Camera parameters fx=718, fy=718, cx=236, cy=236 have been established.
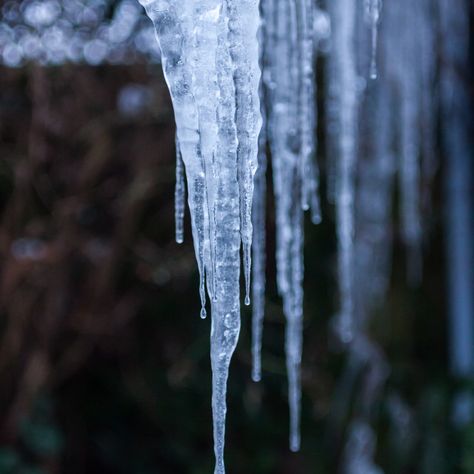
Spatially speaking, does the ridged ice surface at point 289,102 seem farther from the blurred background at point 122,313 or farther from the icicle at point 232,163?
the blurred background at point 122,313

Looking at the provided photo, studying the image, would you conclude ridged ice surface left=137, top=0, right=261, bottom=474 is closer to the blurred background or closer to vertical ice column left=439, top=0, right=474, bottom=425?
the blurred background

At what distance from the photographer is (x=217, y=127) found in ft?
2.47

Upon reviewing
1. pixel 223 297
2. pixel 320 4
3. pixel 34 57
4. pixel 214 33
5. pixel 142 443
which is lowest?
pixel 142 443

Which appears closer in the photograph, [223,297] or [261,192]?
[223,297]

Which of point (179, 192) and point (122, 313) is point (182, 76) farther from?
point (122, 313)

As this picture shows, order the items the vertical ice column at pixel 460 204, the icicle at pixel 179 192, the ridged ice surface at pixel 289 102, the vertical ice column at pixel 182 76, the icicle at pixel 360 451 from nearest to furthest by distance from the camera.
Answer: the vertical ice column at pixel 182 76 < the icicle at pixel 179 192 < the ridged ice surface at pixel 289 102 < the icicle at pixel 360 451 < the vertical ice column at pixel 460 204

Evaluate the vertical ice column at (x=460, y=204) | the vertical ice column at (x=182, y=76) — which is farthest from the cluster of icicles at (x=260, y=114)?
the vertical ice column at (x=460, y=204)

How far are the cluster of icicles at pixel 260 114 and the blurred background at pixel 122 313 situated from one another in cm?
35

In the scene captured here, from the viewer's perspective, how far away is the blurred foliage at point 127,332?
2082 millimetres

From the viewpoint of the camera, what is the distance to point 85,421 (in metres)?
→ 2.48

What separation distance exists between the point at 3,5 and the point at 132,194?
2.06 feet

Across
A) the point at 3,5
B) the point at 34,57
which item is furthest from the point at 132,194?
the point at 3,5

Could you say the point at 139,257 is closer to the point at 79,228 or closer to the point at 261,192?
the point at 79,228

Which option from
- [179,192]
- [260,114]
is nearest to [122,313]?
[179,192]
